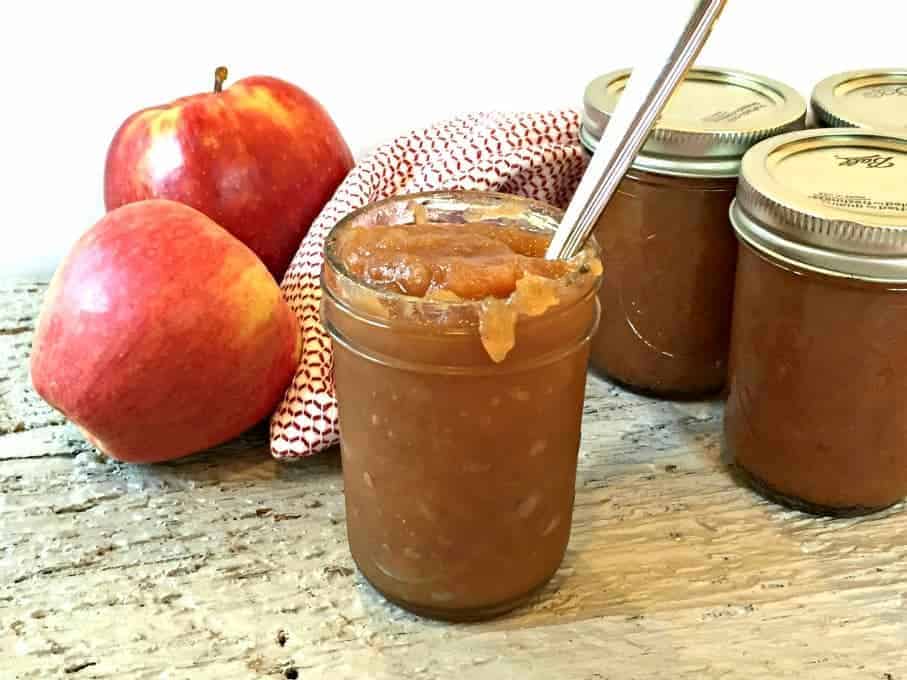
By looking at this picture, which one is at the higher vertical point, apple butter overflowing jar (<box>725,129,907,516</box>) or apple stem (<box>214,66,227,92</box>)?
apple stem (<box>214,66,227,92</box>)

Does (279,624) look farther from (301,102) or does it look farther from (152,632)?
(301,102)

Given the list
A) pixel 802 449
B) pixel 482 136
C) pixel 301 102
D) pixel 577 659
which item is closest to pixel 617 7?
pixel 482 136

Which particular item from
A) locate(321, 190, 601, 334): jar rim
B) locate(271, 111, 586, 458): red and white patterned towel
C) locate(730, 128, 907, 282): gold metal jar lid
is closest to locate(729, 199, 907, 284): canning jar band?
locate(730, 128, 907, 282): gold metal jar lid

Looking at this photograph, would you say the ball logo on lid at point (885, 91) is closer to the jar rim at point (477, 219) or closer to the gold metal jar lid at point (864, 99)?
the gold metal jar lid at point (864, 99)

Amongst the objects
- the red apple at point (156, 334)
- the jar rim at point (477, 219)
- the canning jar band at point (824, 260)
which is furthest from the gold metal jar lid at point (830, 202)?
the red apple at point (156, 334)

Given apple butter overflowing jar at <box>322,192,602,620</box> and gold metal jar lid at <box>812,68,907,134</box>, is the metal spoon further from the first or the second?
gold metal jar lid at <box>812,68,907,134</box>

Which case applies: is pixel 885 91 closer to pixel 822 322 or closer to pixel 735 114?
pixel 735 114
